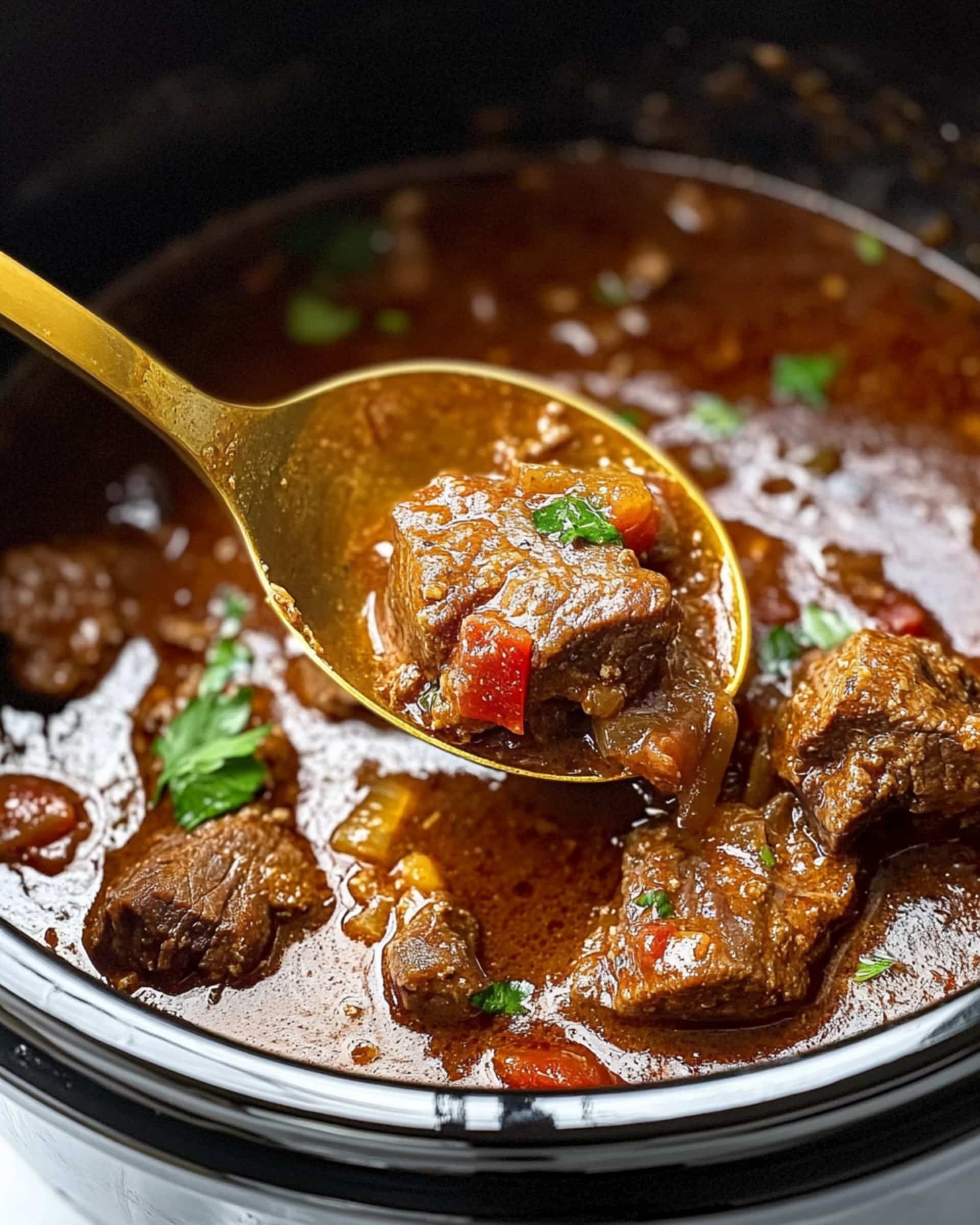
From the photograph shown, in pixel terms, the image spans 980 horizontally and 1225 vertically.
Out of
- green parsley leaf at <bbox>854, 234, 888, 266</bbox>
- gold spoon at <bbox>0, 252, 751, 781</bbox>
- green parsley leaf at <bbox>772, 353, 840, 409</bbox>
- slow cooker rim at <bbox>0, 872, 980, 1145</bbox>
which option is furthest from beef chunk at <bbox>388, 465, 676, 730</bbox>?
green parsley leaf at <bbox>854, 234, 888, 266</bbox>

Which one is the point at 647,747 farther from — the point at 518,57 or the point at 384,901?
the point at 518,57

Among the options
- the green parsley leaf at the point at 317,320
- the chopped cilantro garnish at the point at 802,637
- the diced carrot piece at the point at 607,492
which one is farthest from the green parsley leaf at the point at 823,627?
the green parsley leaf at the point at 317,320

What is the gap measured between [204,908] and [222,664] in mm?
780

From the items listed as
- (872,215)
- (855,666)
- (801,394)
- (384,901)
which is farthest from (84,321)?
(872,215)

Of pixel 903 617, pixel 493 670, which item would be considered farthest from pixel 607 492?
pixel 903 617

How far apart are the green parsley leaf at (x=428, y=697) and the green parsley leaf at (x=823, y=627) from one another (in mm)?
980

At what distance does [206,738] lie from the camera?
3.35 meters

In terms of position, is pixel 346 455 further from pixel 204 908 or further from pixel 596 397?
pixel 204 908

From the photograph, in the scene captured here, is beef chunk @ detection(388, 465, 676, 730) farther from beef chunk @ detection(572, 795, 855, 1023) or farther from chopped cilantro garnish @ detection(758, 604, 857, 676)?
chopped cilantro garnish @ detection(758, 604, 857, 676)

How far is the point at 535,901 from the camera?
3.10 meters

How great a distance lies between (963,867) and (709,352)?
175 cm

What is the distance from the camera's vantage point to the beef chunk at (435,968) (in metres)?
2.84

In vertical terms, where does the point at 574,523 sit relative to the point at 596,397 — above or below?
above

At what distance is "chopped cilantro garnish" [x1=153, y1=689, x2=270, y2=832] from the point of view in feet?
10.6
